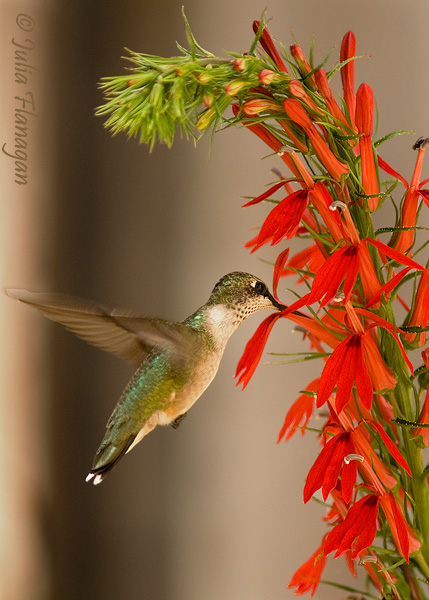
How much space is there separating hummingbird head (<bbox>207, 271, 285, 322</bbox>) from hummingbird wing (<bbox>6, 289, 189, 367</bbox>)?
6cm

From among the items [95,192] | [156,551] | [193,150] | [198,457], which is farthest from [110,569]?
[193,150]

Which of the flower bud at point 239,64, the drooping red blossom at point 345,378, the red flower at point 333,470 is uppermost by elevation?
the flower bud at point 239,64

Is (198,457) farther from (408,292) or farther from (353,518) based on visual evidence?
(353,518)

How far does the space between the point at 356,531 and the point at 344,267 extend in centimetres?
19

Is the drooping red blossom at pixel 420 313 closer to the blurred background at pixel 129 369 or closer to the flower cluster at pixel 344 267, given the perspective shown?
the flower cluster at pixel 344 267

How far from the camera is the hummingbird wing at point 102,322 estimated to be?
1.71 ft

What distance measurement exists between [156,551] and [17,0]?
102cm

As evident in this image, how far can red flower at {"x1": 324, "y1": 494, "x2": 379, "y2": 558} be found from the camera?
45 cm

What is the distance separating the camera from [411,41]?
108 cm

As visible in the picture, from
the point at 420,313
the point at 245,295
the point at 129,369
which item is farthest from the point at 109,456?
the point at 129,369

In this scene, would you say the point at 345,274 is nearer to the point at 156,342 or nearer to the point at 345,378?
the point at 345,378

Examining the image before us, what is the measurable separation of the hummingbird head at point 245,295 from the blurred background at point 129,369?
603mm

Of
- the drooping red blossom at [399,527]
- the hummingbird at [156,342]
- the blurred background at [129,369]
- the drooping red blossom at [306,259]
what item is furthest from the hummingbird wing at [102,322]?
the blurred background at [129,369]

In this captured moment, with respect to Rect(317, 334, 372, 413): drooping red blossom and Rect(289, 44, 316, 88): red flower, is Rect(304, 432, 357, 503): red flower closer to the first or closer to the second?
Rect(317, 334, 372, 413): drooping red blossom
